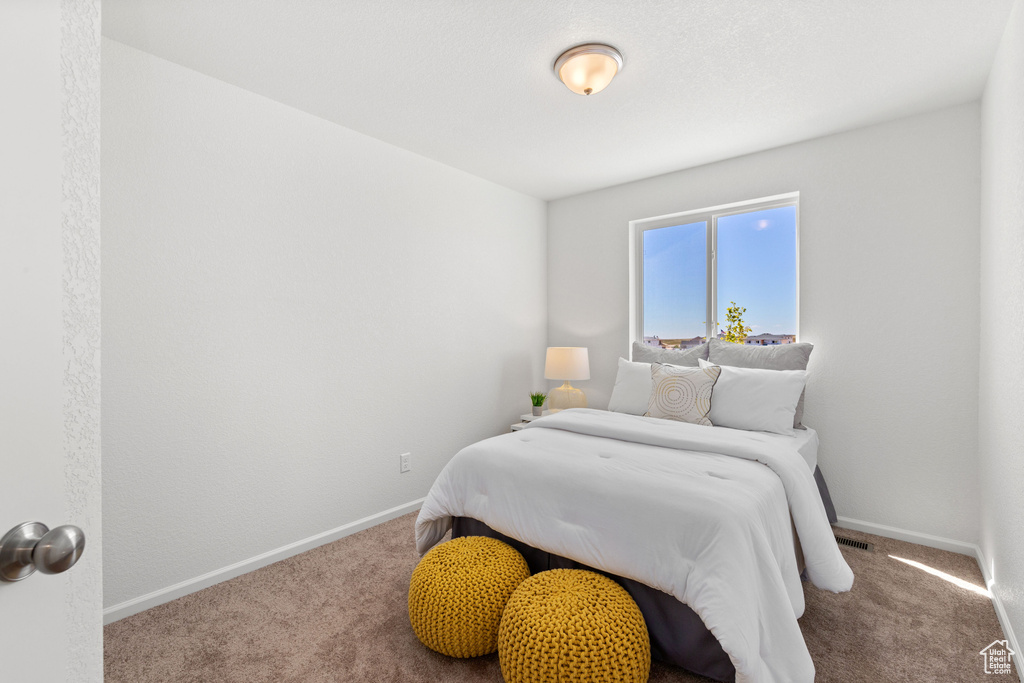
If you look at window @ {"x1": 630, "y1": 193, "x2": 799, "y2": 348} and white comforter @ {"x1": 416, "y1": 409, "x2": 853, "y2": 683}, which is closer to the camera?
white comforter @ {"x1": 416, "y1": 409, "x2": 853, "y2": 683}

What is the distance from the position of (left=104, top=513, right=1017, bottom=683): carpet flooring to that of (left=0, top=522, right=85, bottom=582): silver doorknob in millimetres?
1453

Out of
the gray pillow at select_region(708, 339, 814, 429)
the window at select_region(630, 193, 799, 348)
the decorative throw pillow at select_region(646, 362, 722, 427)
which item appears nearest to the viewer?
the decorative throw pillow at select_region(646, 362, 722, 427)

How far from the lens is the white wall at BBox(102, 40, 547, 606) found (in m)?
2.04

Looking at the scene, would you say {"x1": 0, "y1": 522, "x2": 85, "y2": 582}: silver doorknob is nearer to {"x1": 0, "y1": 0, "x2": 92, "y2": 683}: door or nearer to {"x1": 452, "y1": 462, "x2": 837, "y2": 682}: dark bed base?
{"x1": 0, "y1": 0, "x2": 92, "y2": 683}: door

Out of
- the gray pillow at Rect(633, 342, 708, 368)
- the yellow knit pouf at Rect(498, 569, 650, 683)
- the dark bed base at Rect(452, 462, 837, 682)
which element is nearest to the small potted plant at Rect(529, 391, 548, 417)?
the gray pillow at Rect(633, 342, 708, 368)

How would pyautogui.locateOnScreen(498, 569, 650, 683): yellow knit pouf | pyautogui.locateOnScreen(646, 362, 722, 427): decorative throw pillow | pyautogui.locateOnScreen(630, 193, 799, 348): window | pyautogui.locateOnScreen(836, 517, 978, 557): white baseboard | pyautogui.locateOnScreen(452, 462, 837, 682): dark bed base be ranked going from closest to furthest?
pyautogui.locateOnScreen(498, 569, 650, 683): yellow knit pouf, pyautogui.locateOnScreen(452, 462, 837, 682): dark bed base, pyautogui.locateOnScreen(836, 517, 978, 557): white baseboard, pyautogui.locateOnScreen(646, 362, 722, 427): decorative throw pillow, pyautogui.locateOnScreen(630, 193, 799, 348): window

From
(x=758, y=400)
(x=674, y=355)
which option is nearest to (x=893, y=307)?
(x=758, y=400)

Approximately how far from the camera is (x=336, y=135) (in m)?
2.79

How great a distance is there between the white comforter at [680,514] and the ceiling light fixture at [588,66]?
5.48 feet

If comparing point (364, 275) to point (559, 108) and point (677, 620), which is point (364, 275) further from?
point (677, 620)

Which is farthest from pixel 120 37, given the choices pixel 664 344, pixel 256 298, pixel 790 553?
pixel 664 344

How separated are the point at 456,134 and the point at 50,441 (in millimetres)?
2787

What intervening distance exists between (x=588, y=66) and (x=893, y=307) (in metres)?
2.29

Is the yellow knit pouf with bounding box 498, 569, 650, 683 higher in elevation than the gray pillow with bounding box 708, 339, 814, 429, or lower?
lower
